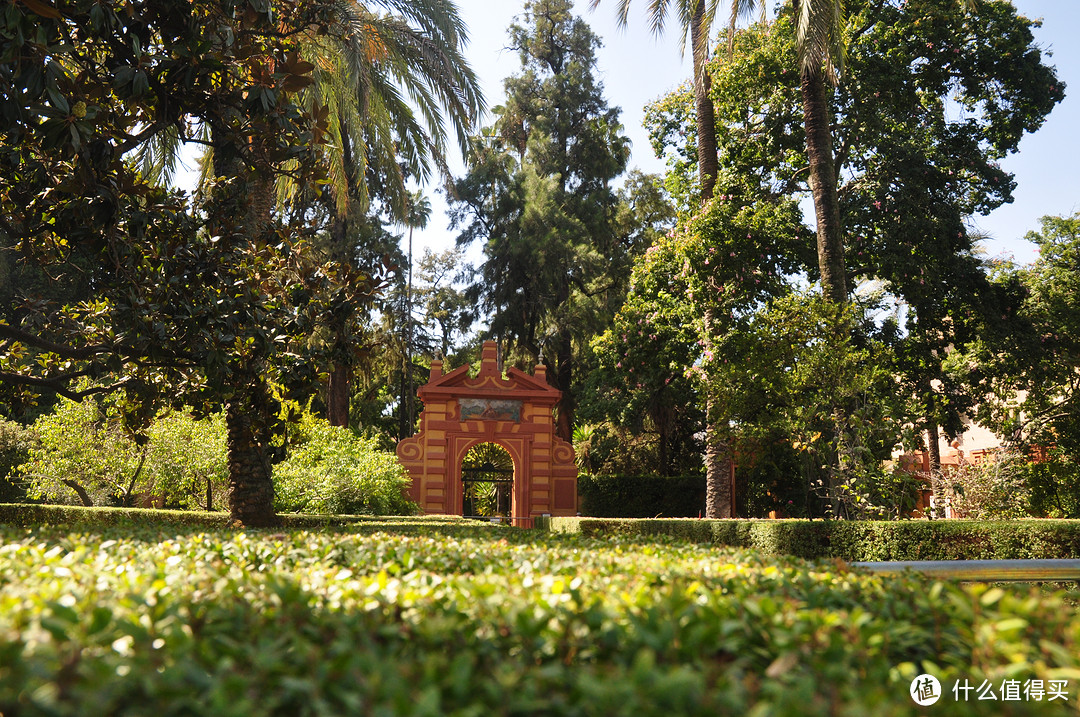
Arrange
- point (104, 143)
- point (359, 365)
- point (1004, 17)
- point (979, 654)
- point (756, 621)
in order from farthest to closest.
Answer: point (1004, 17), point (359, 365), point (104, 143), point (756, 621), point (979, 654)

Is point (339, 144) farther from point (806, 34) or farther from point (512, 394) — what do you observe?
point (512, 394)

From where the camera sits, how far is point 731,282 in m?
15.4

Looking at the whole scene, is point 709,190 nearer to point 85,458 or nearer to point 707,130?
point 707,130

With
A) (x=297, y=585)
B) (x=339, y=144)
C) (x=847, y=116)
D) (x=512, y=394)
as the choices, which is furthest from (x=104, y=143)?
(x=512, y=394)

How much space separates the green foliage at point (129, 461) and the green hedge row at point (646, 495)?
548 inches

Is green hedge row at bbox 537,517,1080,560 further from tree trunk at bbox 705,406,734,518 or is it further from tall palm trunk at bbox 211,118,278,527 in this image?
tall palm trunk at bbox 211,118,278,527

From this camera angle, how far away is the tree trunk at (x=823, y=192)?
533 inches

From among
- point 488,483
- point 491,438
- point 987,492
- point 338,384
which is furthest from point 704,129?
point 488,483

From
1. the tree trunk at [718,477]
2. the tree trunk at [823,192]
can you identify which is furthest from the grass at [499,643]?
the tree trunk at [718,477]

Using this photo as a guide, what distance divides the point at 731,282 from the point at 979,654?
13640 mm

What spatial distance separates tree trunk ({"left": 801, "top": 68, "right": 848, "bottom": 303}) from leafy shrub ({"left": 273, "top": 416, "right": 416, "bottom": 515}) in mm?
9062

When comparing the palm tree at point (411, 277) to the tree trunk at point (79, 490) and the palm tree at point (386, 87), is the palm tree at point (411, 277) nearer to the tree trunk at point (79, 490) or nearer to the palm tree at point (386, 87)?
the tree trunk at point (79, 490)

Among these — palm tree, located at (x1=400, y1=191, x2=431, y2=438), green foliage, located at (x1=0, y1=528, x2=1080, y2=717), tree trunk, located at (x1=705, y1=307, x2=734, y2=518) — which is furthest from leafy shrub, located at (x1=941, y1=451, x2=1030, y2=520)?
palm tree, located at (x1=400, y1=191, x2=431, y2=438)

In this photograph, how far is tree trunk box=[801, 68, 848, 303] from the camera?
1355 cm
